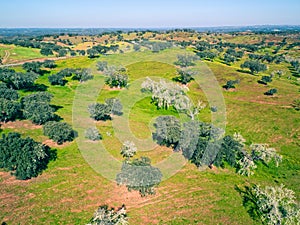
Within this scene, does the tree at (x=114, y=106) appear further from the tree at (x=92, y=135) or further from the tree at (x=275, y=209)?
the tree at (x=275, y=209)

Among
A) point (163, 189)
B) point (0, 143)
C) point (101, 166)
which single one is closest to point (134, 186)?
point (163, 189)

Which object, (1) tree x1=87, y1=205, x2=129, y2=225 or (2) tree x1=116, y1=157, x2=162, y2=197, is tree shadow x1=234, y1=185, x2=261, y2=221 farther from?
(1) tree x1=87, y1=205, x2=129, y2=225

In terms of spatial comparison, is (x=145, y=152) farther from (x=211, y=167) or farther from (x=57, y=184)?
(x=57, y=184)

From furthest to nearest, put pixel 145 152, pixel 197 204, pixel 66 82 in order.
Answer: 1. pixel 66 82
2. pixel 145 152
3. pixel 197 204

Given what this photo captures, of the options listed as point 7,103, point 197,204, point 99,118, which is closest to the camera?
point 197,204

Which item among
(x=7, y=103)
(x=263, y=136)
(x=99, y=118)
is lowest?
(x=263, y=136)

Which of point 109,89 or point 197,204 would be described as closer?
point 197,204

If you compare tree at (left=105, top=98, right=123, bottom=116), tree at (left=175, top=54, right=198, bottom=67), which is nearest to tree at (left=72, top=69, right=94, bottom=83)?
tree at (left=105, top=98, right=123, bottom=116)
